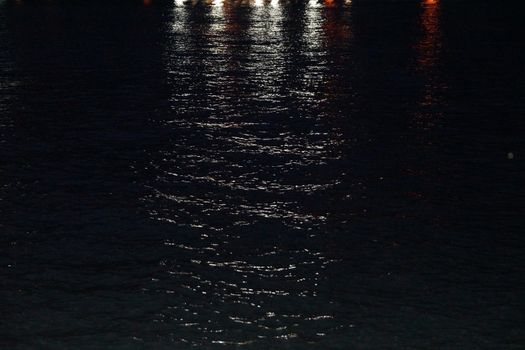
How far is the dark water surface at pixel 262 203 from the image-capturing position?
5051 millimetres

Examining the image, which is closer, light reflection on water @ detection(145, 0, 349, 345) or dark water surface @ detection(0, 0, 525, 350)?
dark water surface @ detection(0, 0, 525, 350)

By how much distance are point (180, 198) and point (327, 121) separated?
3677 millimetres

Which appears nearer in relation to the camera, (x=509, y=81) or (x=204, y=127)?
(x=204, y=127)

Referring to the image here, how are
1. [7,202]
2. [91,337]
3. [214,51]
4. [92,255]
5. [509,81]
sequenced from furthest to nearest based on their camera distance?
[214,51] → [509,81] → [7,202] → [92,255] → [91,337]

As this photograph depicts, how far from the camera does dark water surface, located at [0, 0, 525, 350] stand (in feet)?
16.6

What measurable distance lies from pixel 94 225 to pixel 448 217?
279 centimetres

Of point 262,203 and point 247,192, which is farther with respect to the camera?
point 247,192

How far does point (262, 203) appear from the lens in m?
7.42

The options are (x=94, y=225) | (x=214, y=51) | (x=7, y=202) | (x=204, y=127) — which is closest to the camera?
(x=94, y=225)

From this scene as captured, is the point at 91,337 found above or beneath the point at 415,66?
above

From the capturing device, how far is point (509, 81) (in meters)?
13.7

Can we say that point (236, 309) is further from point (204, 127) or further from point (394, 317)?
point (204, 127)

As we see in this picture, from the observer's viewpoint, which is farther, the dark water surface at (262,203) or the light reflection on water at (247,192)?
the light reflection on water at (247,192)

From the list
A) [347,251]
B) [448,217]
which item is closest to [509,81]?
[448,217]
